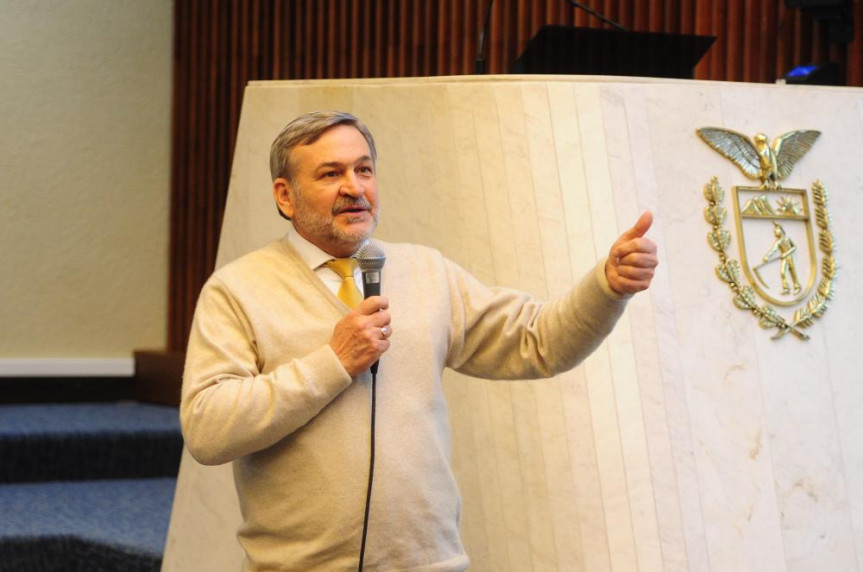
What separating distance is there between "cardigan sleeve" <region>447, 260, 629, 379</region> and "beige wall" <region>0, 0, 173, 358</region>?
147 inches

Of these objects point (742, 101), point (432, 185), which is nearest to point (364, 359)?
point (432, 185)

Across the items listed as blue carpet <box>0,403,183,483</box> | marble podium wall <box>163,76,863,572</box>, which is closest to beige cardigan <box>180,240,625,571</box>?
marble podium wall <box>163,76,863,572</box>

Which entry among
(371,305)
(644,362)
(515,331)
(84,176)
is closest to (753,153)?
(644,362)

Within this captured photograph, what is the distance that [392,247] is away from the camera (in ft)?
5.81

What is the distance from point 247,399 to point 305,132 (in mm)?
446

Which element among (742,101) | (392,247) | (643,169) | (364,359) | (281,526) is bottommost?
(281,526)

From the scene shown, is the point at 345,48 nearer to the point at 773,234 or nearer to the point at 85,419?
the point at 85,419

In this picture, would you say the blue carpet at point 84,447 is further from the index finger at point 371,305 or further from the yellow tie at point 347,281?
the index finger at point 371,305

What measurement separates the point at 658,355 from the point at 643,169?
1.29ft

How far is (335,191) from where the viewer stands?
1.68 meters

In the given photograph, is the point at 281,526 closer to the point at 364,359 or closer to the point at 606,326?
the point at 364,359

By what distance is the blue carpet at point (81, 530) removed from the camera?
328 cm

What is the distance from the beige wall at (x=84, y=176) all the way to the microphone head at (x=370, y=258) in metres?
3.79

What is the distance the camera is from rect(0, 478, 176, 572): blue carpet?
10.8ft
